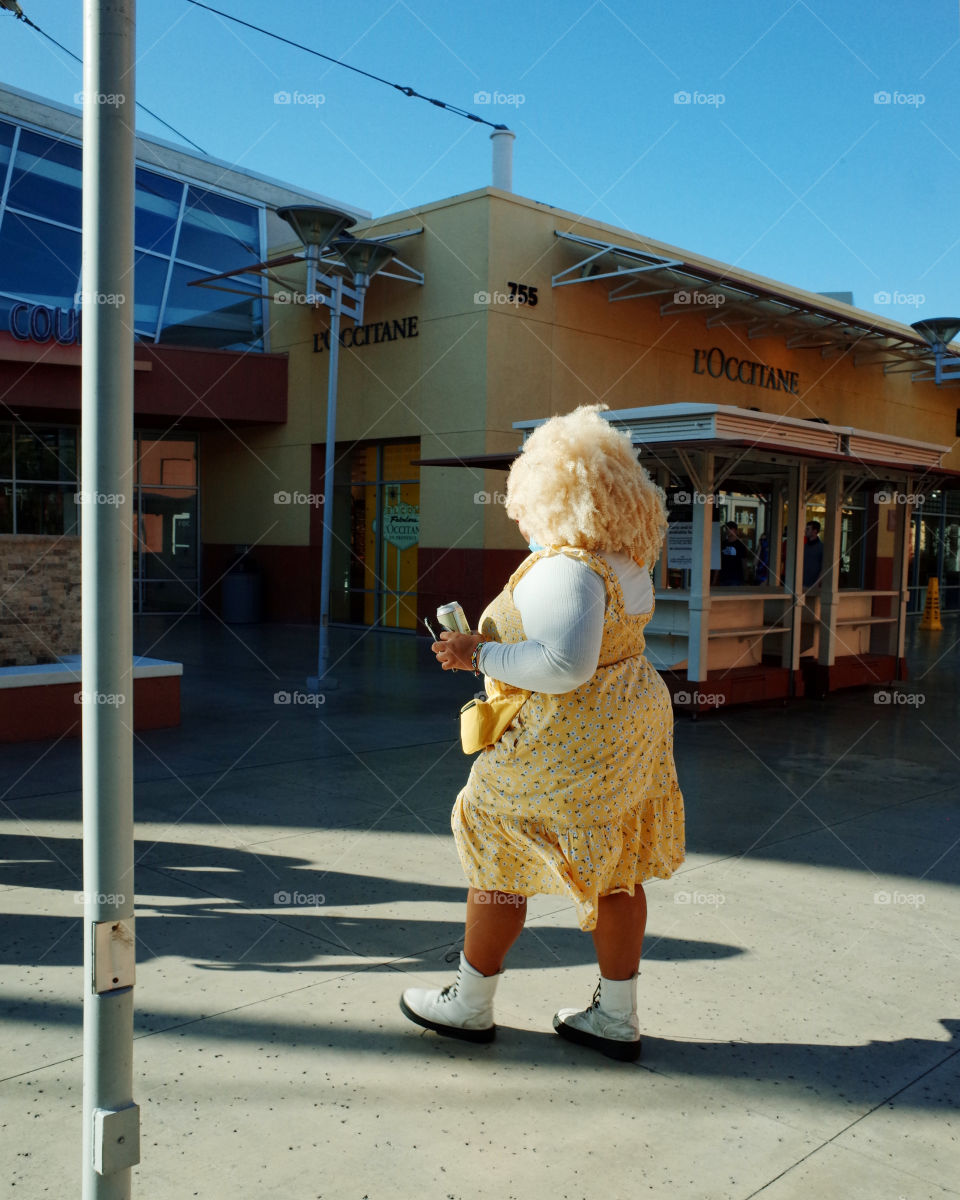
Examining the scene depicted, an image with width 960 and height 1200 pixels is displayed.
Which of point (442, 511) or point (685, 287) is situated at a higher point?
point (685, 287)

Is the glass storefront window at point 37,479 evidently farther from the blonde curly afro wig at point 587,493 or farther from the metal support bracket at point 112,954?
the metal support bracket at point 112,954

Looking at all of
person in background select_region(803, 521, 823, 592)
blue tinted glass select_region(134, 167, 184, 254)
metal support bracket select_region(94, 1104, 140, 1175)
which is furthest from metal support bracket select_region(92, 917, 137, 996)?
blue tinted glass select_region(134, 167, 184, 254)

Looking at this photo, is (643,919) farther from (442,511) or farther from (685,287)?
(685,287)

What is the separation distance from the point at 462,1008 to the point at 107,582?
1853 millimetres

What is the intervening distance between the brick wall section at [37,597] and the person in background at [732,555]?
7115 millimetres

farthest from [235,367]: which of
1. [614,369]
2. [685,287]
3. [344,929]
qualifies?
[344,929]

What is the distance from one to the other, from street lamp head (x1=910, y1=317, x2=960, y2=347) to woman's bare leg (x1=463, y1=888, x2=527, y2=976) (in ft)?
61.1

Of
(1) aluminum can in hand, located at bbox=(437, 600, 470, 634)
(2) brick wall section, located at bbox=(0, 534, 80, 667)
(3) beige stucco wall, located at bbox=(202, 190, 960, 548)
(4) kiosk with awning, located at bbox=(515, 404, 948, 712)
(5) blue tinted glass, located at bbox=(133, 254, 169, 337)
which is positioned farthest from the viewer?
(5) blue tinted glass, located at bbox=(133, 254, 169, 337)

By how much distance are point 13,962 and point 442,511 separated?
1212 cm

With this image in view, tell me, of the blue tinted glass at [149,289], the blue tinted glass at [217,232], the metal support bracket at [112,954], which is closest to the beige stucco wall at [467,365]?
the blue tinted glass at [217,232]

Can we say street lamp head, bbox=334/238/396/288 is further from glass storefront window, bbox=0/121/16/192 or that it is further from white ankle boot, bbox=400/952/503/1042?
white ankle boot, bbox=400/952/503/1042

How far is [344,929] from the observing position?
4086mm

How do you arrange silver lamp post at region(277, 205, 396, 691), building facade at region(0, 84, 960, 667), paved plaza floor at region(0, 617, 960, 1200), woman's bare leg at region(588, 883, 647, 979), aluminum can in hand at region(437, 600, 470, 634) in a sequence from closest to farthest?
1. paved plaza floor at region(0, 617, 960, 1200)
2. aluminum can in hand at region(437, 600, 470, 634)
3. woman's bare leg at region(588, 883, 647, 979)
4. silver lamp post at region(277, 205, 396, 691)
5. building facade at region(0, 84, 960, 667)

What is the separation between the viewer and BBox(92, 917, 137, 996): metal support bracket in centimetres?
194
